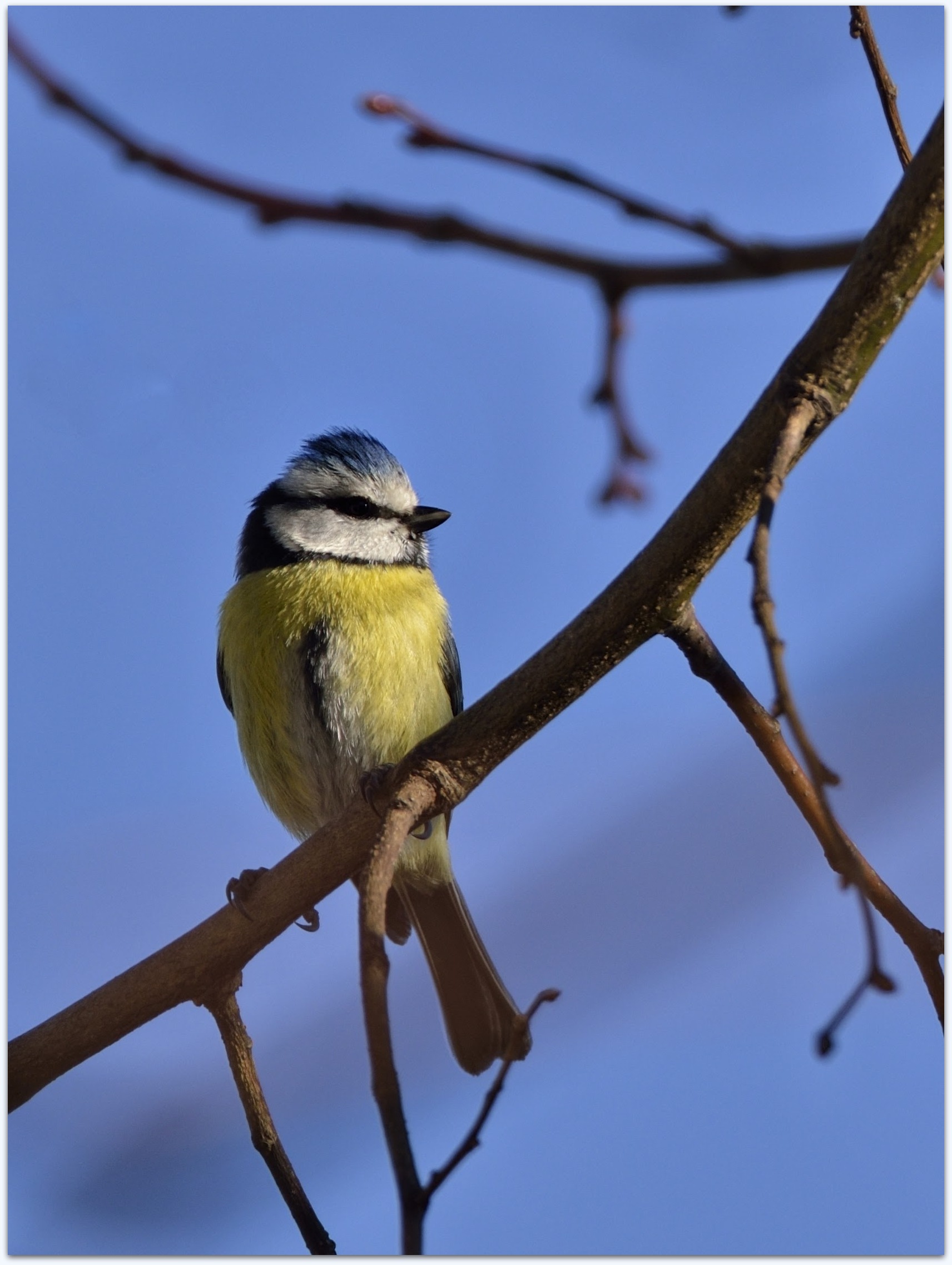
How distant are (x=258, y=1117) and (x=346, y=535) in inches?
66.2

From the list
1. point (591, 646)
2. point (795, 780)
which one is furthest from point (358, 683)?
point (795, 780)

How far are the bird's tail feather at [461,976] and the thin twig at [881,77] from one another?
80.3 inches

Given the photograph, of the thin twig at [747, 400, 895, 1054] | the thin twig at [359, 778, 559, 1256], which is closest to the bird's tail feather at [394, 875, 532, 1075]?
the thin twig at [359, 778, 559, 1256]

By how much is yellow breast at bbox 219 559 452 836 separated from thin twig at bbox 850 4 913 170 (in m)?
1.81

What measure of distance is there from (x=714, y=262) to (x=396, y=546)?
2365mm

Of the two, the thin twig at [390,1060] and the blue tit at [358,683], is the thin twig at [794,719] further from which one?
the blue tit at [358,683]

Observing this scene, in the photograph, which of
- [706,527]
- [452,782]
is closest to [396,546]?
[452,782]

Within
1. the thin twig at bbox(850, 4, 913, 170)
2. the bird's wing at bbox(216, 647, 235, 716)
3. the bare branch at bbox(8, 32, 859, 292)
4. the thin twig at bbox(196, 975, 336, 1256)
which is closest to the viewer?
the bare branch at bbox(8, 32, 859, 292)

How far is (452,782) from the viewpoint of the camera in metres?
1.81

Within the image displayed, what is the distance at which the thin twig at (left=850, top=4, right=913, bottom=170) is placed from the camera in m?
1.27

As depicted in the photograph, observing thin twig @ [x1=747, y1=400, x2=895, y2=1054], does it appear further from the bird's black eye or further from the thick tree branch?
the bird's black eye

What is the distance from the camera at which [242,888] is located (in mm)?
2336

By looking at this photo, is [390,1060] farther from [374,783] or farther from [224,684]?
[224,684]

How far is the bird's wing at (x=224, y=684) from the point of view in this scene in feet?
10.4
